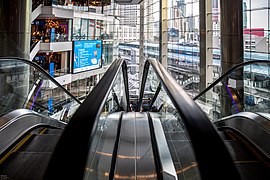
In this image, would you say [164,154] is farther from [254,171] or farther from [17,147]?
[17,147]

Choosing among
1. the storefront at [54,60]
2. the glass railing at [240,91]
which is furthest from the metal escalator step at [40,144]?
the storefront at [54,60]

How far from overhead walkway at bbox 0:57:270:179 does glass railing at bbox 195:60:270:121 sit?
2.98 ft

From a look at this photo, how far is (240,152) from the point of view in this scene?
2.77m

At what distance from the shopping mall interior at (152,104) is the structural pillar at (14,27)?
0.03m

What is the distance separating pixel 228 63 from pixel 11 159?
19.4ft

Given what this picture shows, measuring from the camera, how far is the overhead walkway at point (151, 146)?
932mm

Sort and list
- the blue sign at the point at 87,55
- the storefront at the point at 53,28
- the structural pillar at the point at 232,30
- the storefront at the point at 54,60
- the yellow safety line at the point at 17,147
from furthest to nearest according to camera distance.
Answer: the blue sign at the point at 87,55 → the storefront at the point at 54,60 → the storefront at the point at 53,28 → the structural pillar at the point at 232,30 → the yellow safety line at the point at 17,147

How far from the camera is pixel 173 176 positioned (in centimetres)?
260

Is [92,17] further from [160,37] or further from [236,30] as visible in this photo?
[236,30]

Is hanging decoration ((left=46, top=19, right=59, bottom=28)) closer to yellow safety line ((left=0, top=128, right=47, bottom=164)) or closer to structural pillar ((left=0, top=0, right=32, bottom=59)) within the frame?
structural pillar ((left=0, top=0, right=32, bottom=59))

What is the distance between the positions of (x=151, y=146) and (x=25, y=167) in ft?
5.09

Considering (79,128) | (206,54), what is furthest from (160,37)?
(79,128)

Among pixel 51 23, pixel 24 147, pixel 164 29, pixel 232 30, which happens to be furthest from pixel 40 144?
pixel 51 23

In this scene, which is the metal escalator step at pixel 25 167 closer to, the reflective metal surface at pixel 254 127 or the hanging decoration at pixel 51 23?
the reflective metal surface at pixel 254 127
